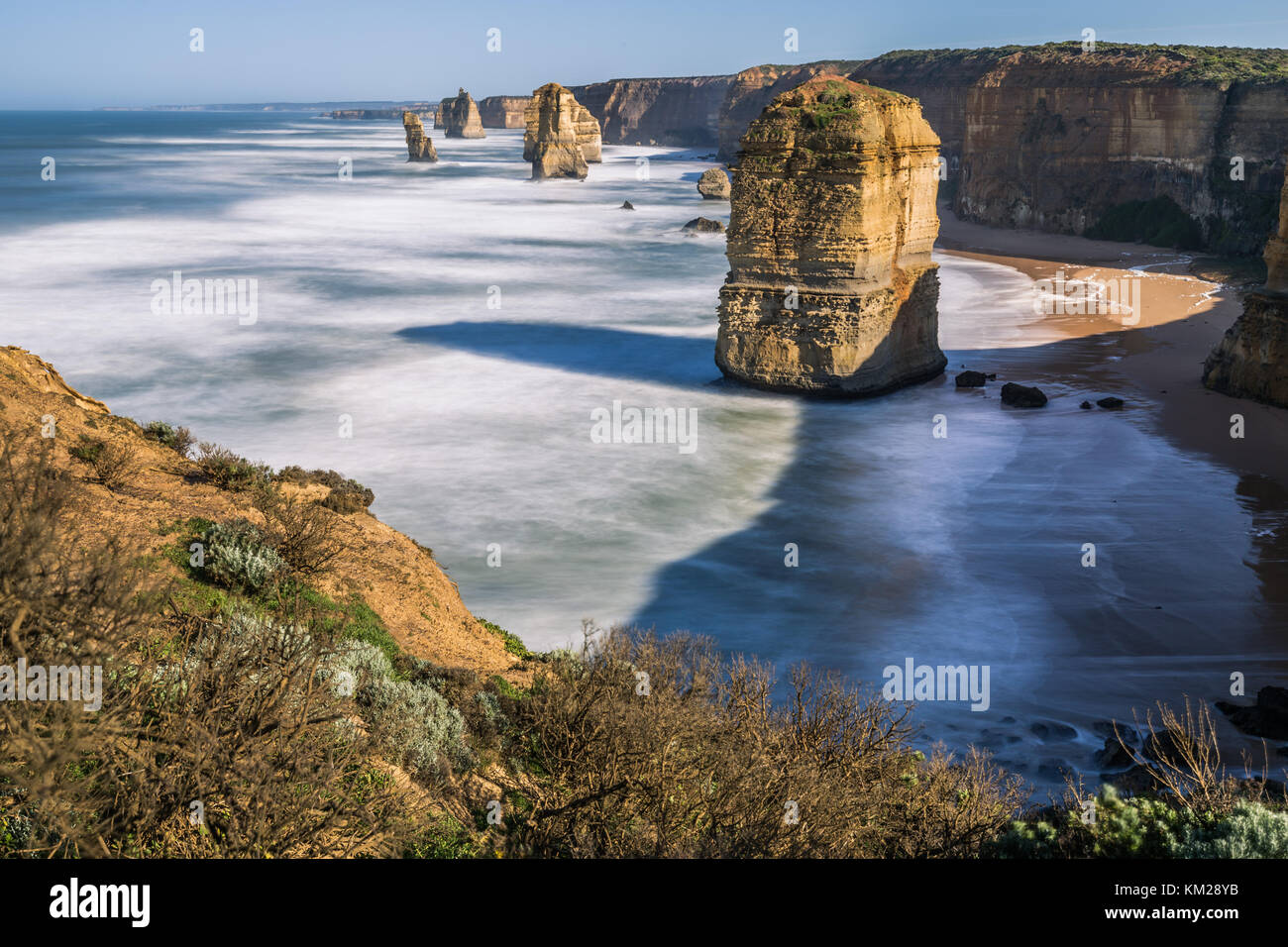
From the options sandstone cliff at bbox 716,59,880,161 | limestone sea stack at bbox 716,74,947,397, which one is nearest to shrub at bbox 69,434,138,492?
limestone sea stack at bbox 716,74,947,397

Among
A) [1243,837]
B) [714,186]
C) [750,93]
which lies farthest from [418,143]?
[1243,837]

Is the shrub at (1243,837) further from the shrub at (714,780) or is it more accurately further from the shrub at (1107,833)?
the shrub at (714,780)

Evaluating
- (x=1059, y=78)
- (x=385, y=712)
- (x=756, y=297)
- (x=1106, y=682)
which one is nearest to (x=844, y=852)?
(x=385, y=712)

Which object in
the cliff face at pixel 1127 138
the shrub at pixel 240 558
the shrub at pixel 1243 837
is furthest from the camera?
the cliff face at pixel 1127 138

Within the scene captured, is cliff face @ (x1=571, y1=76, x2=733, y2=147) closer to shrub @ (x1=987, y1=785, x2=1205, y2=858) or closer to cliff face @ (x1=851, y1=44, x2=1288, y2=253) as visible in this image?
Result: cliff face @ (x1=851, y1=44, x2=1288, y2=253)

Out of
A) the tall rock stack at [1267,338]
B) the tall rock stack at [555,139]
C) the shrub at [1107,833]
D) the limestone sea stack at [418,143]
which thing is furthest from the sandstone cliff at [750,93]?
the shrub at [1107,833]

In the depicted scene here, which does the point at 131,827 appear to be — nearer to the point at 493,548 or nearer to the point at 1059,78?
the point at 493,548

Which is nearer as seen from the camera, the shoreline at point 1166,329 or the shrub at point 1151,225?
the shoreline at point 1166,329
